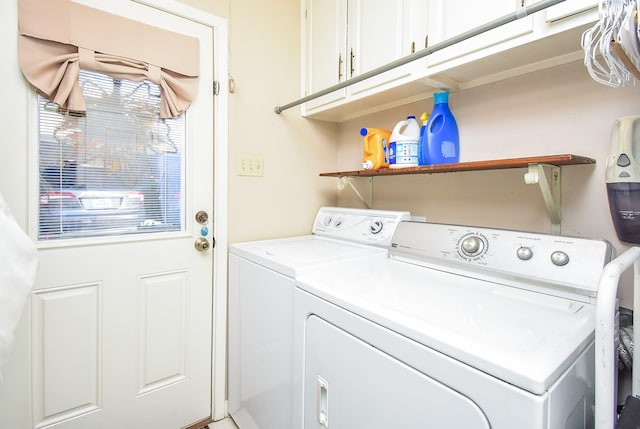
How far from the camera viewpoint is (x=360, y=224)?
5.82 ft

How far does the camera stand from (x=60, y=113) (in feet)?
4.46

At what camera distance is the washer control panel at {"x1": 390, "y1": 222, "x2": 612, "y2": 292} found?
3.13ft

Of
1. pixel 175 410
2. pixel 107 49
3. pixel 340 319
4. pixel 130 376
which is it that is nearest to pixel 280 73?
pixel 107 49

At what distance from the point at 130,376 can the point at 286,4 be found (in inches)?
92.8

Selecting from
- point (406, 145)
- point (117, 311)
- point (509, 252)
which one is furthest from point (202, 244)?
point (509, 252)

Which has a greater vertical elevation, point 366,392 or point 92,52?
point 92,52

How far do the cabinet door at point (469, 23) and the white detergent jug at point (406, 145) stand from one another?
0.35 meters

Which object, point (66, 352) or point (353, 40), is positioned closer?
point (66, 352)

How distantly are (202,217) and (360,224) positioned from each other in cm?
90

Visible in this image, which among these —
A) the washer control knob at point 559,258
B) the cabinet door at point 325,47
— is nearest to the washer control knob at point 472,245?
the washer control knob at point 559,258

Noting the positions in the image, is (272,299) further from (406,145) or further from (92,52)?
(92,52)

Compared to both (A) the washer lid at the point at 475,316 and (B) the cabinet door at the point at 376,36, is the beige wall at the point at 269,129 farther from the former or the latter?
(A) the washer lid at the point at 475,316

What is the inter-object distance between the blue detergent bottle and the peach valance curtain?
4.12ft

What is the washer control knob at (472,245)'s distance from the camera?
120 cm
